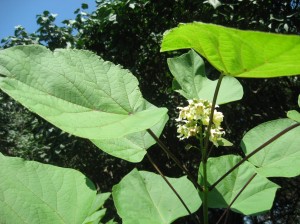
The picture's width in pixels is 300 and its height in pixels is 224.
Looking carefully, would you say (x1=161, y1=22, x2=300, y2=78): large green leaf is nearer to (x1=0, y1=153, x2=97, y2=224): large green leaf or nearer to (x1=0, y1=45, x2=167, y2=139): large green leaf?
Result: (x1=0, y1=45, x2=167, y2=139): large green leaf

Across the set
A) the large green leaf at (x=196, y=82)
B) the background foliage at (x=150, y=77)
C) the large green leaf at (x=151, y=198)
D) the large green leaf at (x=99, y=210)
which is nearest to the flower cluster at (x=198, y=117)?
the large green leaf at (x=196, y=82)

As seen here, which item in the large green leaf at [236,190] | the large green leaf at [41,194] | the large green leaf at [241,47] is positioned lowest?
the large green leaf at [236,190]

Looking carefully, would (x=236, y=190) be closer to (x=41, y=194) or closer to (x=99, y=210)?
(x=99, y=210)

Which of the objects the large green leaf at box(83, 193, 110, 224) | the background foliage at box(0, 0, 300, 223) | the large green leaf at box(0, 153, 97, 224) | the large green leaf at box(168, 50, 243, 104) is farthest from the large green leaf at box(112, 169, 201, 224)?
Answer: the background foliage at box(0, 0, 300, 223)

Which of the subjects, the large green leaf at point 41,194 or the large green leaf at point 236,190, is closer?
the large green leaf at point 41,194

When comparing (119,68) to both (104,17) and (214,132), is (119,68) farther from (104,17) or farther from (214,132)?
(104,17)

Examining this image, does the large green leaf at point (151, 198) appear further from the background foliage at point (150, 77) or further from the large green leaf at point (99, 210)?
the background foliage at point (150, 77)
